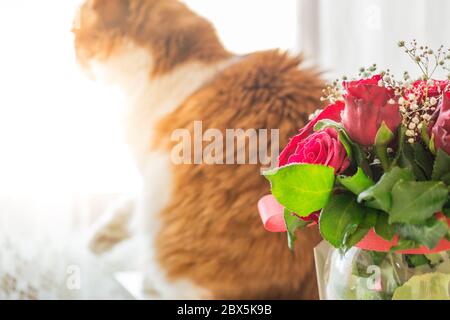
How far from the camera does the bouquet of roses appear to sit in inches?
22.2

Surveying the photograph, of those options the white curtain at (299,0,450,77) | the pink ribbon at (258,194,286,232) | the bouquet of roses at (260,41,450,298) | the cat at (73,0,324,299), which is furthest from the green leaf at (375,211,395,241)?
the white curtain at (299,0,450,77)

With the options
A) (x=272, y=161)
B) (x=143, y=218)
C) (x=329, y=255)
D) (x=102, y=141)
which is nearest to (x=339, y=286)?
(x=329, y=255)

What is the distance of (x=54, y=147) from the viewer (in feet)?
4.75

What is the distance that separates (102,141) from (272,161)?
0.42 metres

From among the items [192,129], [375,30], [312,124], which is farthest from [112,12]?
[312,124]

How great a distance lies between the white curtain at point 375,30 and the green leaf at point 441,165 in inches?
32.6

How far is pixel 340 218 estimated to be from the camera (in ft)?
1.96

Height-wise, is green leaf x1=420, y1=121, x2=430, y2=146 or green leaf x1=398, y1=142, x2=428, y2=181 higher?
green leaf x1=420, y1=121, x2=430, y2=146

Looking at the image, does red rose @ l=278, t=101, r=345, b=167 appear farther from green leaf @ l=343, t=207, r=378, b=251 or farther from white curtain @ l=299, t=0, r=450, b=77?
white curtain @ l=299, t=0, r=450, b=77

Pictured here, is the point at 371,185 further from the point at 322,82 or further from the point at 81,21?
the point at 81,21

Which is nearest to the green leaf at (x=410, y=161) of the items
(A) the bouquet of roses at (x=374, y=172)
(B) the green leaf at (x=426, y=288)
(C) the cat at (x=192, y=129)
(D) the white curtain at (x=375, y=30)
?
(A) the bouquet of roses at (x=374, y=172)

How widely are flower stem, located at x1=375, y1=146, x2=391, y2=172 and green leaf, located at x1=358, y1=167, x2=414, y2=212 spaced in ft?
0.14

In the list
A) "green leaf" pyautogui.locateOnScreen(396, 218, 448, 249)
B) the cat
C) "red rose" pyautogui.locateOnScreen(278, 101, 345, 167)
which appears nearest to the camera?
"green leaf" pyautogui.locateOnScreen(396, 218, 448, 249)

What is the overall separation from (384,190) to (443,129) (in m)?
0.09
